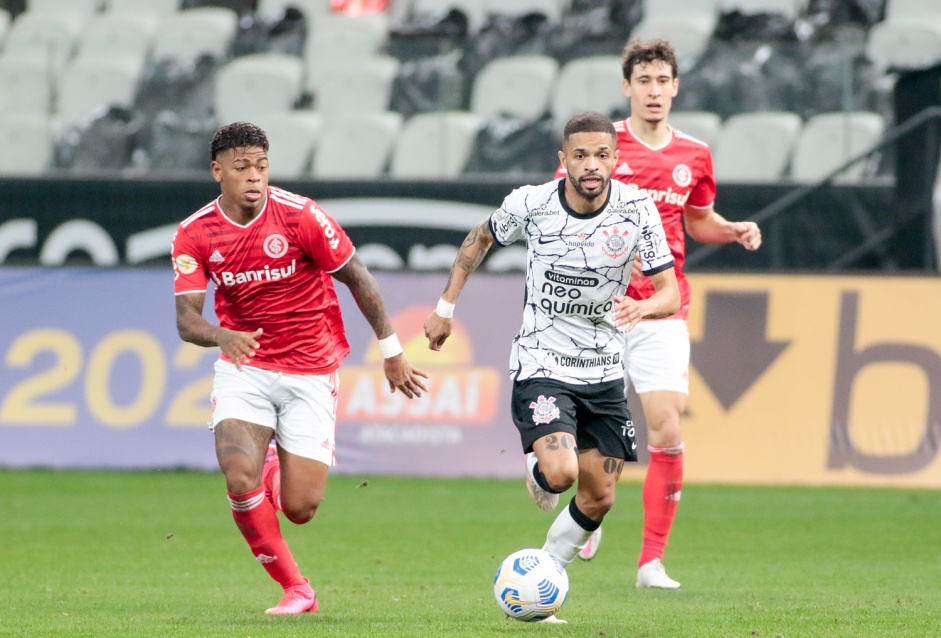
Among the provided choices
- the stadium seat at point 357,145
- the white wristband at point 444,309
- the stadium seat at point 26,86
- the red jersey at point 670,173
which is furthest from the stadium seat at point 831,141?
the white wristband at point 444,309

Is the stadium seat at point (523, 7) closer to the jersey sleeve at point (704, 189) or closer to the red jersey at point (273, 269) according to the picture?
the jersey sleeve at point (704, 189)

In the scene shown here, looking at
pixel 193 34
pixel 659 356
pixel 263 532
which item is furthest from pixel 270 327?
pixel 193 34

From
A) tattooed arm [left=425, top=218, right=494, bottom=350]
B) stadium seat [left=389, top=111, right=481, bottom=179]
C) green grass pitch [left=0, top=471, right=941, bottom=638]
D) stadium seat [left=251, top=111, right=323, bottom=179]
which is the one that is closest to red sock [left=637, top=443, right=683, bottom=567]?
green grass pitch [left=0, top=471, right=941, bottom=638]

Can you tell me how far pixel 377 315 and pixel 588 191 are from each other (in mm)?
1140

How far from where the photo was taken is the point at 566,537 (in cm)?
695

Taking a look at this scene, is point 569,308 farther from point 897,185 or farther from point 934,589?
point 897,185

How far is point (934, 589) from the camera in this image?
7559 mm

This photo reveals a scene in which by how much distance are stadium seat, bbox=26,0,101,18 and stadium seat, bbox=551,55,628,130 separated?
841 cm

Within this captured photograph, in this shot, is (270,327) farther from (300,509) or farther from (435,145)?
(435,145)

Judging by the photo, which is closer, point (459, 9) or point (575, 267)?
point (575, 267)

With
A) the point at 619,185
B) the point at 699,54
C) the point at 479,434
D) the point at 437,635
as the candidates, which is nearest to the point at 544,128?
the point at 699,54

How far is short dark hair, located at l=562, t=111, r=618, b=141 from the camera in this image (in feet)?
21.4

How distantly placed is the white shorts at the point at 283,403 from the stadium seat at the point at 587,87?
883 centimetres

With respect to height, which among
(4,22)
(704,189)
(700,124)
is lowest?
(700,124)
